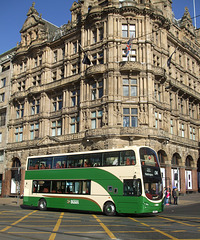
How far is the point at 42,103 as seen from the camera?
44438 millimetres

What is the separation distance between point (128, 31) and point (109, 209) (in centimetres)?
2441

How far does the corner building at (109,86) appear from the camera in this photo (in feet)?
114

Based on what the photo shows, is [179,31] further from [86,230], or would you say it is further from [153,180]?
[86,230]

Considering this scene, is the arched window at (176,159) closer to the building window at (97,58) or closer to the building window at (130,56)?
the building window at (130,56)

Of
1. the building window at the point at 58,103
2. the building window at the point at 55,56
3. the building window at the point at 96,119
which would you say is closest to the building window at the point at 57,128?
the building window at the point at 58,103

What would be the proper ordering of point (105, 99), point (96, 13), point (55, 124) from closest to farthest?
point (105, 99)
point (96, 13)
point (55, 124)

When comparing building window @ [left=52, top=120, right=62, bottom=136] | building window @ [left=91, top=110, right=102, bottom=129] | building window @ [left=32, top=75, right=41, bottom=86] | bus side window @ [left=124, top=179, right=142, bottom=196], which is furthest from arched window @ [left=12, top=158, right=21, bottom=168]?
bus side window @ [left=124, top=179, right=142, bottom=196]

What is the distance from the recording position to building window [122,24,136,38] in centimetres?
3731

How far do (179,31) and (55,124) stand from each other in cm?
2518

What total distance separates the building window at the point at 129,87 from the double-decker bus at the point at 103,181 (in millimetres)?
14324

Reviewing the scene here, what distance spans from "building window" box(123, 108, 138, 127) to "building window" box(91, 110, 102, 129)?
10.3ft

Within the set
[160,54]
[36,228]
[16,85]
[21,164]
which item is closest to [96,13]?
[160,54]

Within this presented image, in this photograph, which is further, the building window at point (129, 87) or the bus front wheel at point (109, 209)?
the building window at point (129, 87)

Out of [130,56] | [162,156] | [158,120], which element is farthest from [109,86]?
[162,156]
